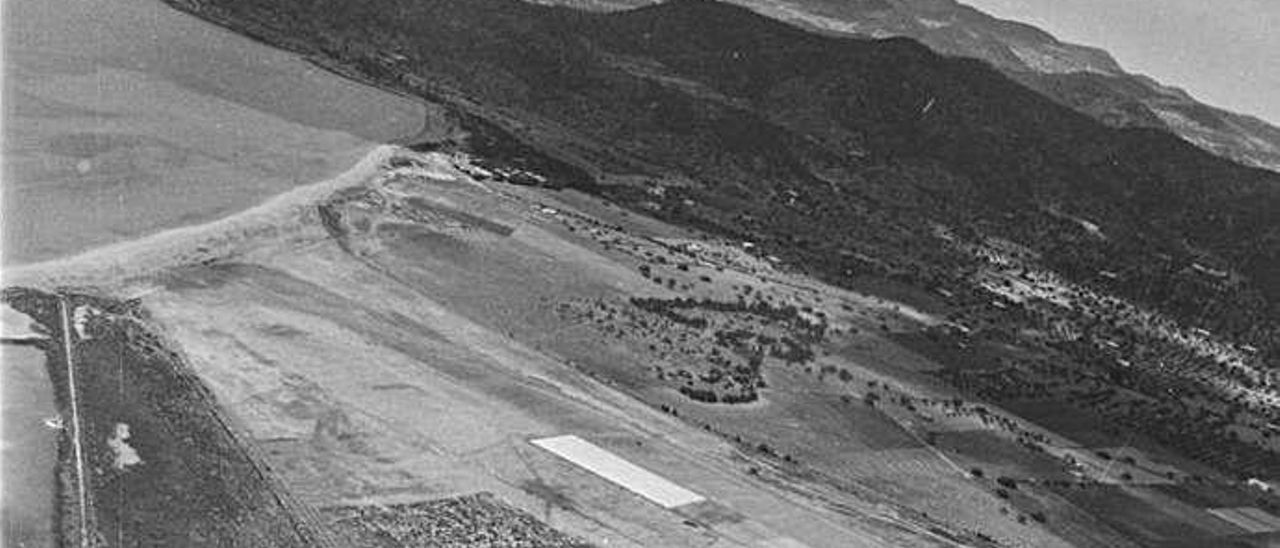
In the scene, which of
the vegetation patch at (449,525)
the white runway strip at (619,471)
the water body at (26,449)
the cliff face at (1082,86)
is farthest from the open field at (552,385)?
the cliff face at (1082,86)

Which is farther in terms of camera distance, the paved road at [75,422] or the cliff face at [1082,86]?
the cliff face at [1082,86]

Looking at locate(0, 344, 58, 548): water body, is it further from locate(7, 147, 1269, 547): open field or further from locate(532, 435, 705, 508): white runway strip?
locate(532, 435, 705, 508): white runway strip

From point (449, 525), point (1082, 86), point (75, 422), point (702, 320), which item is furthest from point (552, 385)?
point (1082, 86)

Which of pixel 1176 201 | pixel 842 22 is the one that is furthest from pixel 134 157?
pixel 842 22

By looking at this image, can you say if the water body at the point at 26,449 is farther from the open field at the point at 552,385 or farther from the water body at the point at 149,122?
the water body at the point at 149,122

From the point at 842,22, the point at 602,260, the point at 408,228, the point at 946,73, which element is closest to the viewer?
the point at 408,228

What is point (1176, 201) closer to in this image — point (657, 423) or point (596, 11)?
point (596, 11)
